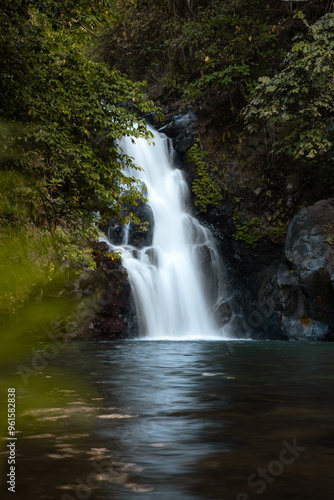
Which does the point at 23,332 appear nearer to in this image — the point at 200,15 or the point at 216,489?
the point at 216,489

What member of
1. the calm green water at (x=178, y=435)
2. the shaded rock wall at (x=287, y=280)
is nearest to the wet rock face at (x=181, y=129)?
the shaded rock wall at (x=287, y=280)

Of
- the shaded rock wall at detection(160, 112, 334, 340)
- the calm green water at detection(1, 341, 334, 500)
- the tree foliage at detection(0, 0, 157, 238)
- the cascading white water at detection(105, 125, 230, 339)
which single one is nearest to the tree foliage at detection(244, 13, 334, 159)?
the shaded rock wall at detection(160, 112, 334, 340)

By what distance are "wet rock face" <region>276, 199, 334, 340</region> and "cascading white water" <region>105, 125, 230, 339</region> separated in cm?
276

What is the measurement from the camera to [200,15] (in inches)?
861

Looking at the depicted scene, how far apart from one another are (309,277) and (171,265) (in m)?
4.92

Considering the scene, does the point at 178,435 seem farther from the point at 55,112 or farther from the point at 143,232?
the point at 143,232

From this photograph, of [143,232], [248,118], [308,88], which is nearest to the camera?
[308,88]

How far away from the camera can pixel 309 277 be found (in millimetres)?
15648

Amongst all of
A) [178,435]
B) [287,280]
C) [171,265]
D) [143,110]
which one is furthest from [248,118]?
[178,435]

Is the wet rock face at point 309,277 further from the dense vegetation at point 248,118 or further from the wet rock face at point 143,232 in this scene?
the wet rock face at point 143,232

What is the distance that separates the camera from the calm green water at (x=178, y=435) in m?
3.03

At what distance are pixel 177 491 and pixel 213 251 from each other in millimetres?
16595

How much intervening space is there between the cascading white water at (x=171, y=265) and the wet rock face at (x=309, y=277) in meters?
2.76

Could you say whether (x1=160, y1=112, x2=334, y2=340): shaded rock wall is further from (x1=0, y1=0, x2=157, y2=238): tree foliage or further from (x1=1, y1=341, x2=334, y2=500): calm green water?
(x1=1, y1=341, x2=334, y2=500): calm green water
